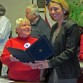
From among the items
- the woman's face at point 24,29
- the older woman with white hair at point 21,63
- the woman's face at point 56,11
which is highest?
the woman's face at point 56,11

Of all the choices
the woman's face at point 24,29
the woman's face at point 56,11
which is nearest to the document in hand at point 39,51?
the woman's face at point 56,11

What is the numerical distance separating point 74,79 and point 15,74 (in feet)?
2.25

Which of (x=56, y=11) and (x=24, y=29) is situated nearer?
(x=56, y=11)

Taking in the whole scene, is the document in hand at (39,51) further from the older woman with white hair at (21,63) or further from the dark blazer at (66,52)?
the older woman with white hair at (21,63)

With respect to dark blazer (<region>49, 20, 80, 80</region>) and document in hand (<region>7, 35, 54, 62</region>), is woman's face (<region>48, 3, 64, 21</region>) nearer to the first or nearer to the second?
dark blazer (<region>49, 20, 80, 80</region>)

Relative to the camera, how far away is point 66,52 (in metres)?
2.22

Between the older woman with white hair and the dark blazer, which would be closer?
the dark blazer

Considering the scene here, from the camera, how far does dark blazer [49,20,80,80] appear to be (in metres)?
2.21

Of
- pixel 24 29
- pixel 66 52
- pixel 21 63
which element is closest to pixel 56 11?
pixel 66 52

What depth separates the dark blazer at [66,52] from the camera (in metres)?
2.21

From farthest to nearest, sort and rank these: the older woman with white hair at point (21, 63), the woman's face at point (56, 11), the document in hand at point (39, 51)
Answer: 1. the older woman with white hair at point (21, 63)
2. the woman's face at point (56, 11)
3. the document in hand at point (39, 51)

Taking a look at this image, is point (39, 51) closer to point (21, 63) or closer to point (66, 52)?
point (66, 52)

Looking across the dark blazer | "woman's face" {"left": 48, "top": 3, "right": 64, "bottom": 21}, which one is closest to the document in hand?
the dark blazer

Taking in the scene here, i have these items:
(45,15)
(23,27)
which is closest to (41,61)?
(23,27)
